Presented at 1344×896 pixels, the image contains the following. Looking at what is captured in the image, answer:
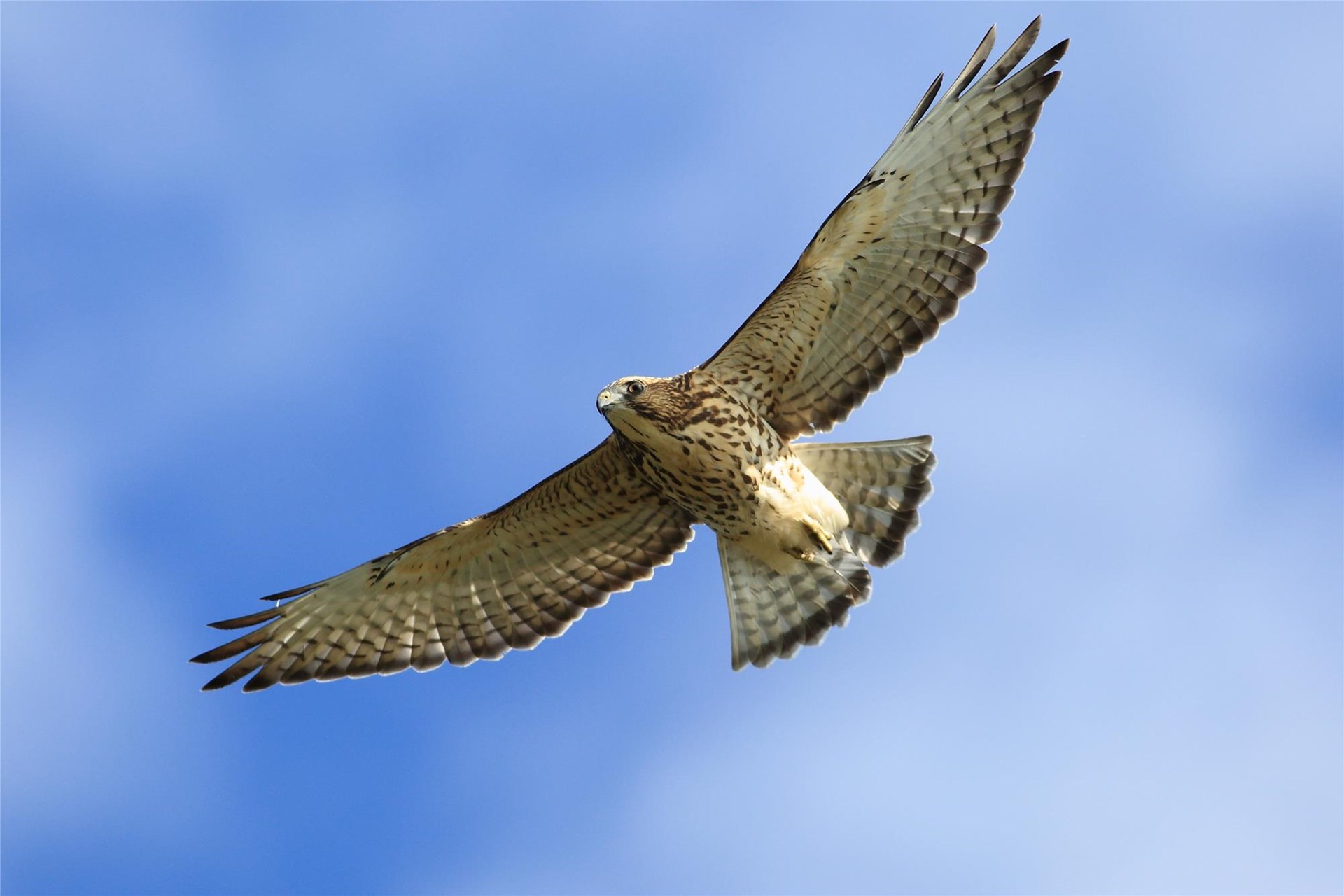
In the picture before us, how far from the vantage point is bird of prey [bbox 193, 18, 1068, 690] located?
9797 millimetres

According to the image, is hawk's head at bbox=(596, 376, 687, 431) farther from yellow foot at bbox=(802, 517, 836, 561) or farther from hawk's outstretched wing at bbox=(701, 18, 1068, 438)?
yellow foot at bbox=(802, 517, 836, 561)

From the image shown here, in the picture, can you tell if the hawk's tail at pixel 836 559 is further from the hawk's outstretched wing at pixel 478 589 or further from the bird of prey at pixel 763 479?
the hawk's outstretched wing at pixel 478 589

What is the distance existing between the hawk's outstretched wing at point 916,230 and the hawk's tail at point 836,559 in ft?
2.02

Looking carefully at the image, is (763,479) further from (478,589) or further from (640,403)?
(478,589)

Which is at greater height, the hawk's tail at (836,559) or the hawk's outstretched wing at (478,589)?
the hawk's outstretched wing at (478,589)

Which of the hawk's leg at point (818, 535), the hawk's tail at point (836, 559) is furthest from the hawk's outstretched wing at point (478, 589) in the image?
the hawk's leg at point (818, 535)

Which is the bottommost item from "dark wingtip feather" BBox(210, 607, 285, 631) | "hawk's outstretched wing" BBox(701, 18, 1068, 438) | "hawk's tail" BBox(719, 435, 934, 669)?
"hawk's tail" BBox(719, 435, 934, 669)

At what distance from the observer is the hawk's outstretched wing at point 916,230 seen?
9750 millimetres

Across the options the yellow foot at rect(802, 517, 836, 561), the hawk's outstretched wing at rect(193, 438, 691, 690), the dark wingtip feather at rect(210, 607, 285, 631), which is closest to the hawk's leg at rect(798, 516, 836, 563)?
the yellow foot at rect(802, 517, 836, 561)

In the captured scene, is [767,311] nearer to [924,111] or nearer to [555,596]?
[924,111]

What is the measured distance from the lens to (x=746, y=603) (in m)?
10.6

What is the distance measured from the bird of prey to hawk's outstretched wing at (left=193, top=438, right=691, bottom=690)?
0.04 feet

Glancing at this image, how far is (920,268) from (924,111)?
0.92 meters

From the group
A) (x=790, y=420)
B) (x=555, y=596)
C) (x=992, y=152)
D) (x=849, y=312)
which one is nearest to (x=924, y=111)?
(x=992, y=152)
